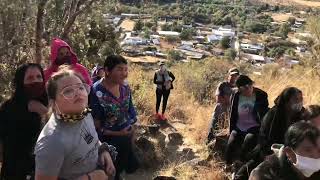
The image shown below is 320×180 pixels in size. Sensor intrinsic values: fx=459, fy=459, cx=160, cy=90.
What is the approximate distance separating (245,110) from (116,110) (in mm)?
2026

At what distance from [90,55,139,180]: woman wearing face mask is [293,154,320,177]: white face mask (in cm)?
160

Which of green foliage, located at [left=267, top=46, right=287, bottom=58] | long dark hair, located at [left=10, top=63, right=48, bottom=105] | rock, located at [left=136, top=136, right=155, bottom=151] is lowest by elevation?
green foliage, located at [left=267, top=46, right=287, bottom=58]

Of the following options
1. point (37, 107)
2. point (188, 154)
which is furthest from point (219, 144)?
point (37, 107)

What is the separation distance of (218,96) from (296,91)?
2.41 metres

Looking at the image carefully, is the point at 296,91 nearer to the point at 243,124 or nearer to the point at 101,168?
the point at 243,124

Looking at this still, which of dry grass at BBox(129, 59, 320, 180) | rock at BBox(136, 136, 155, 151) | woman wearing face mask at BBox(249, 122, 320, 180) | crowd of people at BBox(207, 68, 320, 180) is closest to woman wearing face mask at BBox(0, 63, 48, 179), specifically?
crowd of people at BBox(207, 68, 320, 180)

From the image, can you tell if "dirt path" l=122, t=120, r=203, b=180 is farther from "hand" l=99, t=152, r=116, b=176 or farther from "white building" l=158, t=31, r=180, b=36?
"white building" l=158, t=31, r=180, b=36

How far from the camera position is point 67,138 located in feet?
7.84

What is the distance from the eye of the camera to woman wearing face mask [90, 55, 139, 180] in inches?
154

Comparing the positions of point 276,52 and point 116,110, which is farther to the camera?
point 276,52

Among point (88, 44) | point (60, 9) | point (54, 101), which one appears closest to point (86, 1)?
point (60, 9)

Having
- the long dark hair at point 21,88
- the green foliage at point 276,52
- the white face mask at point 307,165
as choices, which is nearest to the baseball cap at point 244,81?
the white face mask at point 307,165

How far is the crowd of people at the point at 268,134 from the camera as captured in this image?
2.87 m

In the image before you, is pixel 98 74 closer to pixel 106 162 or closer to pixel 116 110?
pixel 116 110
